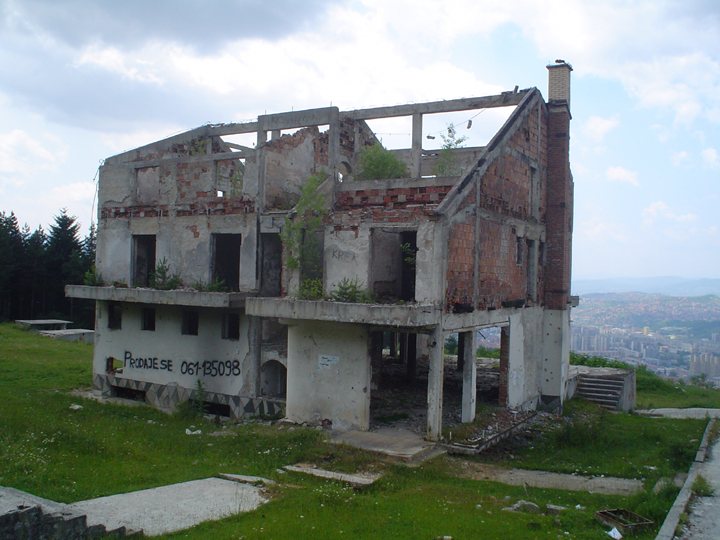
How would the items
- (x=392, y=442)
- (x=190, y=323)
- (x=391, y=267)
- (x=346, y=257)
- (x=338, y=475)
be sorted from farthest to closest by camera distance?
1. (x=190, y=323)
2. (x=391, y=267)
3. (x=346, y=257)
4. (x=392, y=442)
5. (x=338, y=475)

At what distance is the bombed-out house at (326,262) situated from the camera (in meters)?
13.9

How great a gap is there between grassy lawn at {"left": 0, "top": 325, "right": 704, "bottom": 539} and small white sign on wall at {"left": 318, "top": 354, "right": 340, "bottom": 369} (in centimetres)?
164

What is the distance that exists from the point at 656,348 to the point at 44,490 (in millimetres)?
68360

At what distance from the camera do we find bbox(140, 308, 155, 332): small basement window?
19.5 m

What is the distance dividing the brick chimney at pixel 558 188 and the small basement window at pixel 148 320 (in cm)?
1342

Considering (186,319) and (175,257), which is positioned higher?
(175,257)

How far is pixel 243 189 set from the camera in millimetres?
17453

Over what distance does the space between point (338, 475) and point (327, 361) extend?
4086mm

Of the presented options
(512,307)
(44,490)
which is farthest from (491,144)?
(44,490)

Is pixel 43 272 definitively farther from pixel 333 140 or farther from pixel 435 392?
pixel 435 392

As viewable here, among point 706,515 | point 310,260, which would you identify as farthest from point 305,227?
point 706,515

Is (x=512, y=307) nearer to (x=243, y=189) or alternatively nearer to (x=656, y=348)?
(x=243, y=189)

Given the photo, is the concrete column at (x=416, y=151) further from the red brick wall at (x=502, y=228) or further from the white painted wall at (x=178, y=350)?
the white painted wall at (x=178, y=350)

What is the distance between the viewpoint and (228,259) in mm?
19922
